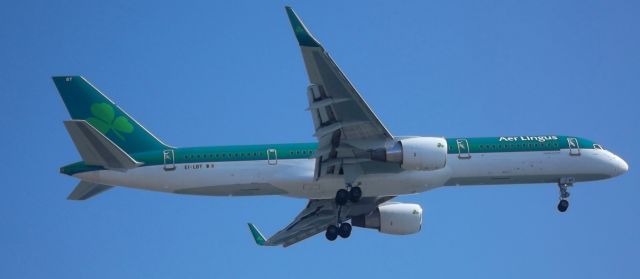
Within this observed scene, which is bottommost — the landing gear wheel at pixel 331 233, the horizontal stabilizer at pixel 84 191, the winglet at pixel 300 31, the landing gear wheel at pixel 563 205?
the landing gear wheel at pixel 331 233

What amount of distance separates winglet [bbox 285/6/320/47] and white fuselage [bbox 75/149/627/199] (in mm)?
10438

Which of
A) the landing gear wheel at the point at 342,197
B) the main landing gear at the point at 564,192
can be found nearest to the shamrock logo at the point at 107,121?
the landing gear wheel at the point at 342,197

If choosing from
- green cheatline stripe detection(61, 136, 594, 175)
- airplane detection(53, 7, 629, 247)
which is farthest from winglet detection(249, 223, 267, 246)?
green cheatline stripe detection(61, 136, 594, 175)

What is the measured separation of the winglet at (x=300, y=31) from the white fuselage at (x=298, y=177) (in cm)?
1044

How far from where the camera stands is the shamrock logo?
56344mm

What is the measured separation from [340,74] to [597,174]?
61.5ft

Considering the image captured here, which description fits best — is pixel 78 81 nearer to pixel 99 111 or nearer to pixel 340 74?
pixel 99 111

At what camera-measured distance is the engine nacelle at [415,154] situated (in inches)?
2055

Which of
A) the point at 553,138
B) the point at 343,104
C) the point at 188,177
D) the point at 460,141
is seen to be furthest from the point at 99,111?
the point at 553,138

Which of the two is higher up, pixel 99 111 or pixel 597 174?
pixel 99 111

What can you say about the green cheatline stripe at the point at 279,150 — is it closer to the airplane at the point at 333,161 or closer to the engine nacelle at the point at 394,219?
the airplane at the point at 333,161

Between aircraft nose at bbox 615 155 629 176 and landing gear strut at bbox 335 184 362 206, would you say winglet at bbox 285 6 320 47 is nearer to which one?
landing gear strut at bbox 335 184 362 206

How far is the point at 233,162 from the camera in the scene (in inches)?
2188

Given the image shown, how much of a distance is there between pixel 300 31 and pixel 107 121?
14810mm
